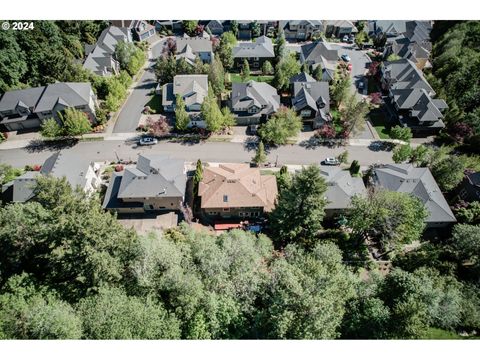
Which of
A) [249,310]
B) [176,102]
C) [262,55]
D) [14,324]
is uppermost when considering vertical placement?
[262,55]

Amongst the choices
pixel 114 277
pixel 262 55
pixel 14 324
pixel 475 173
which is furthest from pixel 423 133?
pixel 14 324

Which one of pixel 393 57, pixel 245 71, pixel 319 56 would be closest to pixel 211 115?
pixel 245 71

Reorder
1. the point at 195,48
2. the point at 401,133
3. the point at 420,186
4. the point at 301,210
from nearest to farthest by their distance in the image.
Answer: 1. the point at 301,210
2. the point at 420,186
3. the point at 401,133
4. the point at 195,48

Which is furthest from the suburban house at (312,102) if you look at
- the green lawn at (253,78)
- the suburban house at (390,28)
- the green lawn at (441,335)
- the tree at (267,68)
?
the green lawn at (441,335)

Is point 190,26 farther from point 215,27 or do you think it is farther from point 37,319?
point 37,319

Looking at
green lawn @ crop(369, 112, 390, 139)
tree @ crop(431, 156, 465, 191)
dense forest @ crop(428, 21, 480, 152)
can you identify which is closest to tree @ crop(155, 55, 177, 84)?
green lawn @ crop(369, 112, 390, 139)

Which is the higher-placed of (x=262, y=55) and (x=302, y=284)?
(x=262, y=55)

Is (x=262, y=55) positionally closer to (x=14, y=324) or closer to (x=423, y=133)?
(x=423, y=133)
